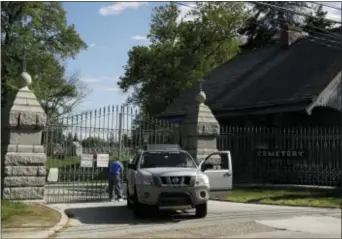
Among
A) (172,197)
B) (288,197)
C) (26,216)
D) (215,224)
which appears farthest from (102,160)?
(215,224)

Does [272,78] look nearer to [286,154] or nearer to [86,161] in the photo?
[286,154]

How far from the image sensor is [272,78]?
96.1ft

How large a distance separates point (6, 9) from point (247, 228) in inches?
1152

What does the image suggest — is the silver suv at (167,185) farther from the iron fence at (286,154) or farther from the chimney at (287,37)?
the chimney at (287,37)

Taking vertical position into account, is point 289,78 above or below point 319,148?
above

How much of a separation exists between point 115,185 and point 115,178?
348mm

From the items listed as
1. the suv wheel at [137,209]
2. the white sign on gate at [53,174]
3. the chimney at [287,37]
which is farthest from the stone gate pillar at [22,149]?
the chimney at [287,37]

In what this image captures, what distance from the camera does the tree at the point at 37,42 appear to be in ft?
118

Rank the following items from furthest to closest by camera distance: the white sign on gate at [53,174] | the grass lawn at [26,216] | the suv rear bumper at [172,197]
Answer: the white sign on gate at [53,174]
the suv rear bumper at [172,197]
the grass lawn at [26,216]

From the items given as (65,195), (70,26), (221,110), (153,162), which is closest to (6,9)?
(70,26)

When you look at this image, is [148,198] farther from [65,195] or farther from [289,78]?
[289,78]

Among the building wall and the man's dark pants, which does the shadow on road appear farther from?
the building wall

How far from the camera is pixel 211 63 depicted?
1876 inches

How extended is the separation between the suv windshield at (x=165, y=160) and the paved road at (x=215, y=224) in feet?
4.36
